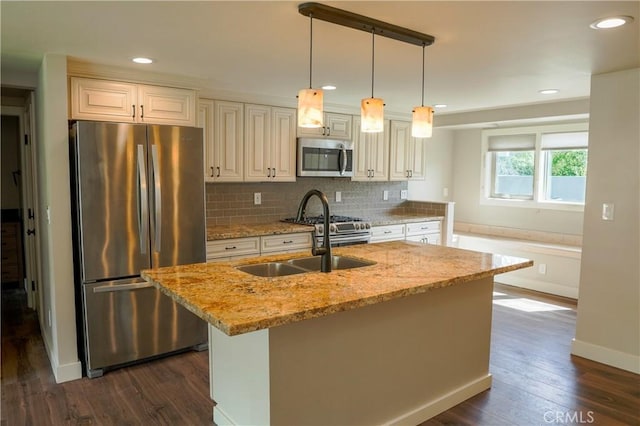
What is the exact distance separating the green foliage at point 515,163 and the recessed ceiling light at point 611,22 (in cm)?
398

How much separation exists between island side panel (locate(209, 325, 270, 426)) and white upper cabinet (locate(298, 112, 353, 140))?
2.84m

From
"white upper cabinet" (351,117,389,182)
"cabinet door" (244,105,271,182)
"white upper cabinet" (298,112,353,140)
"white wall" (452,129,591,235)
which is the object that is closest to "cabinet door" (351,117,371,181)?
"white upper cabinet" (351,117,389,182)

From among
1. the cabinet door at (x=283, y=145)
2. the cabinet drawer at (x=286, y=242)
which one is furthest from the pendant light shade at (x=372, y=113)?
the cabinet door at (x=283, y=145)

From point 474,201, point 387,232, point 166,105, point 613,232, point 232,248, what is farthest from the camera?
point 474,201

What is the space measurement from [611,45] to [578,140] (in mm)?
3211

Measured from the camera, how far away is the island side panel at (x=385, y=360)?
6.81ft

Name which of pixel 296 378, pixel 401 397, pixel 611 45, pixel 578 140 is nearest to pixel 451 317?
pixel 401 397

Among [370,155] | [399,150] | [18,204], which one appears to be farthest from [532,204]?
[18,204]

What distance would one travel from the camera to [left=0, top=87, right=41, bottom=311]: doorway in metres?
4.60

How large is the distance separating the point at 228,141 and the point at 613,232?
3298 millimetres

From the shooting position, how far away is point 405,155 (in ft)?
19.2

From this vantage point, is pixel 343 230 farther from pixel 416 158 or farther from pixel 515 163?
pixel 515 163

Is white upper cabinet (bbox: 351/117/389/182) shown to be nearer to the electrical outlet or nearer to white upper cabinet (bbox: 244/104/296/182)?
white upper cabinet (bbox: 244/104/296/182)

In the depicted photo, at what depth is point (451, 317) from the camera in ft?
9.04
